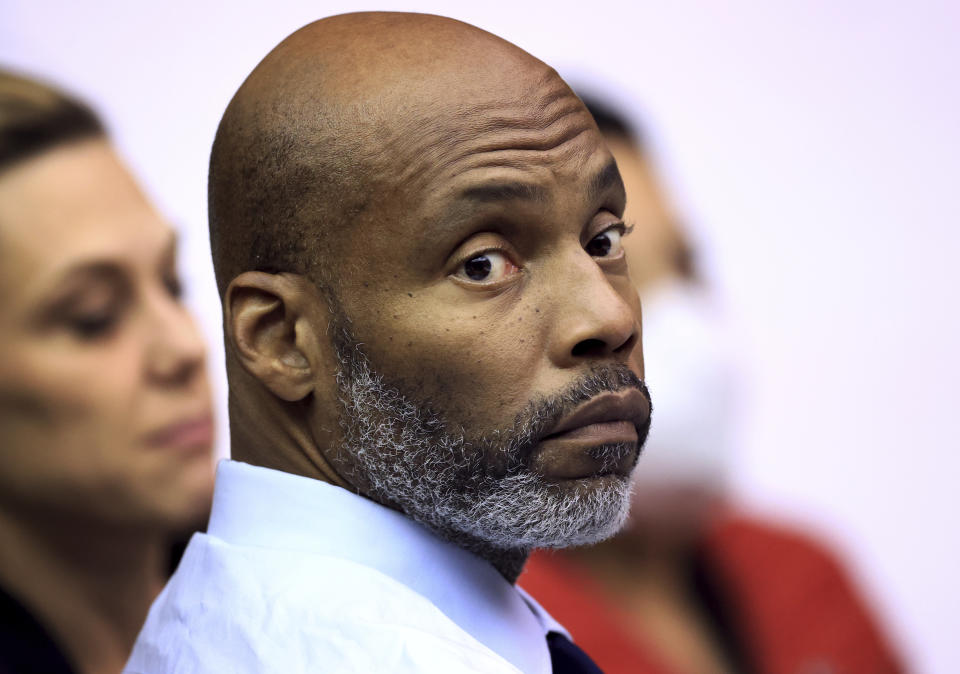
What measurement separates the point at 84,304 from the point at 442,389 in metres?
0.63

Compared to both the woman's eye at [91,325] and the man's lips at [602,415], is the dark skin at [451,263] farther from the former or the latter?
the woman's eye at [91,325]

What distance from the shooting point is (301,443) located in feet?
4.03

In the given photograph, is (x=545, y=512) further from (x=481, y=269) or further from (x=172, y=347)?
(x=172, y=347)

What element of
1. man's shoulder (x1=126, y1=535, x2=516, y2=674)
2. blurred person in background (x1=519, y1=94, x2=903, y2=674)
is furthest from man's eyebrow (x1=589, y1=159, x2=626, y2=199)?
blurred person in background (x1=519, y1=94, x2=903, y2=674)

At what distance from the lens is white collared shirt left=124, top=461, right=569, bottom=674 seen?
1.07 metres

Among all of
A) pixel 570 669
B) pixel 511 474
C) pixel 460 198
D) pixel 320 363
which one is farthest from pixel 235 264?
pixel 570 669

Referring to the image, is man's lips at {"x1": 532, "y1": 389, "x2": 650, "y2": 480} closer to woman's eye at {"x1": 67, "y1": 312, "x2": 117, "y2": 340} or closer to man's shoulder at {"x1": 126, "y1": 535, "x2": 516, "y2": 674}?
man's shoulder at {"x1": 126, "y1": 535, "x2": 516, "y2": 674}

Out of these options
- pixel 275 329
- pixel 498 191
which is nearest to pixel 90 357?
pixel 275 329

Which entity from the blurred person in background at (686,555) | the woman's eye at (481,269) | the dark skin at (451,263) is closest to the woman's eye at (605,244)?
the dark skin at (451,263)

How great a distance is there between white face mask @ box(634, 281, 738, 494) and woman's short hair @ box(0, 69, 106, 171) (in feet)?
3.64

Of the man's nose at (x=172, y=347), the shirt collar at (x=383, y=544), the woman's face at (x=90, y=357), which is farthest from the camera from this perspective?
the man's nose at (x=172, y=347)

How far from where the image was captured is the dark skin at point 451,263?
3.74 feet

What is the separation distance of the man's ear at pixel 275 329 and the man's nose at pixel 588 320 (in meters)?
0.24

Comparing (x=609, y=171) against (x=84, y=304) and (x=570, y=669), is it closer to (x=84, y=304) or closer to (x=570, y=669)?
(x=570, y=669)
